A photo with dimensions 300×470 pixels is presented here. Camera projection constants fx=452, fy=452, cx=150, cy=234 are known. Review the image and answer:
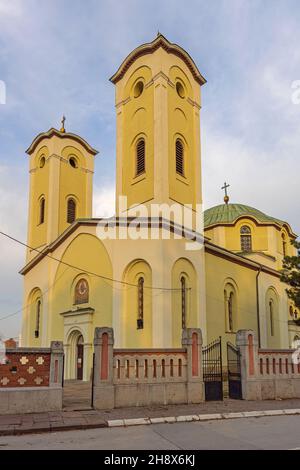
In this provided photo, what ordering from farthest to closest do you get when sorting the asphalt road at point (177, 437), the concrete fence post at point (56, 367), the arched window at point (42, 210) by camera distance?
the arched window at point (42, 210) < the concrete fence post at point (56, 367) < the asphalt road at point (177, 437)

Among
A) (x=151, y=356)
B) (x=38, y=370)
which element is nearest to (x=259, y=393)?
(x=151, y=356)

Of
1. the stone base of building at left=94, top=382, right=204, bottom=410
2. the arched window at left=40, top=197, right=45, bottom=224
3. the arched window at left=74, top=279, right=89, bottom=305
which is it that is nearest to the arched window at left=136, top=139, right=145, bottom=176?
the arched window at left=74, top=279, right=89, bottom=305

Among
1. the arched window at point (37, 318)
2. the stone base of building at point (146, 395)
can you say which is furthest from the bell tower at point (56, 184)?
the stone base of building at point (146, 395)

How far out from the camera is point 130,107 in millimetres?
25312

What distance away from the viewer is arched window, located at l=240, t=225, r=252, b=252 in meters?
32.8

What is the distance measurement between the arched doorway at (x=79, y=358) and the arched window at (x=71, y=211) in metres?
8.47

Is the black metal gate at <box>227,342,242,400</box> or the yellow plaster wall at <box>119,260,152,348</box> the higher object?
the yellow plaster wall at <box>119,260,152,348</box>

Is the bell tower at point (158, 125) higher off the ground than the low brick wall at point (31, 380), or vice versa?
the bell tower at point (158, 125)

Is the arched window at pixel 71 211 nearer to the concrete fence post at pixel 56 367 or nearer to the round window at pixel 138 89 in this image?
the round window at pixel 138 89

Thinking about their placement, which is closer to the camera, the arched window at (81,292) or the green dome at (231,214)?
the arched window at (81,292)

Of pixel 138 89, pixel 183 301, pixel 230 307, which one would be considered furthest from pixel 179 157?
pixel 230 307

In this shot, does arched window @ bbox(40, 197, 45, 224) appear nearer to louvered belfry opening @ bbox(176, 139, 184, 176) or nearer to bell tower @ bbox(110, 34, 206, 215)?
bell tower @ bbox(110, 34, 206, 215)

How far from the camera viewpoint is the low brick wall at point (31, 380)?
11.5 meters

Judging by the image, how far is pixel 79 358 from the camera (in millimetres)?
23594
